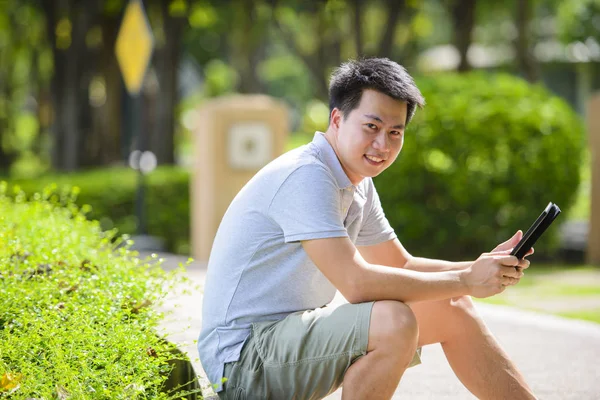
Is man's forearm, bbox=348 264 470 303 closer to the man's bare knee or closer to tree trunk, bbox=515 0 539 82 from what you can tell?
the man's bare knee

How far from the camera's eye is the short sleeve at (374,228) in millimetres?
4039

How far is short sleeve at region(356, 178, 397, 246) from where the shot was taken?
4039 millimetres

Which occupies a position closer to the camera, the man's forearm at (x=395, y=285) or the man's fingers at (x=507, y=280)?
the man's forearm at (x=395, y=285)

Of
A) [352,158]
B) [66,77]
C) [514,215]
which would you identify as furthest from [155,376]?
[66,77]

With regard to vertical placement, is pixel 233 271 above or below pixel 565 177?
above

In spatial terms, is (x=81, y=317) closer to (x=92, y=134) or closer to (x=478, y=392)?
(x=478, y=392)

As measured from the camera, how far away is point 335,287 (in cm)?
355

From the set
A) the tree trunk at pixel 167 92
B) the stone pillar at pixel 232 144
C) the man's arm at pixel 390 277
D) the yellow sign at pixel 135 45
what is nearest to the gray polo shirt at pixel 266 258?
the man's arm at pixel 390 277

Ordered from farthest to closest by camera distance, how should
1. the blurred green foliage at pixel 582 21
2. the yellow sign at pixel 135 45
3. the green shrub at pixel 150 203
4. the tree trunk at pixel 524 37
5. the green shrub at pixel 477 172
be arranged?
the blurred green foliage at pixel 582 21 < the tree trunk at pixel 524 37 < the green shrub at pixel 150 203 < the green shrub at pixel 477 172 < the yellow sign at pixel 135 45

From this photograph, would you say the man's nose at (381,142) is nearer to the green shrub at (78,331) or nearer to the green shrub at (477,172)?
the green shrub at (78,331)

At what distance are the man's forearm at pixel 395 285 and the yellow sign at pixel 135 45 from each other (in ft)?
27.1

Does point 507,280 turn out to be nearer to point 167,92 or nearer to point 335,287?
point 335,287

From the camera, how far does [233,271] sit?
3.56 meters

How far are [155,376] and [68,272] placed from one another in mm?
1129
